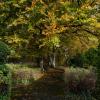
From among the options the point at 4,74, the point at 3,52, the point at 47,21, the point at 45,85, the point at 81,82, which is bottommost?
the point at 45,85

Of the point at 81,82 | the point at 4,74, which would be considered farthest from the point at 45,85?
the point at 4,74

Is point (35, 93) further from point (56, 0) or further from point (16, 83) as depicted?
point (56, 0)

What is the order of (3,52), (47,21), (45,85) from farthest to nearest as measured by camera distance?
(45,85)
(47,21)
(3,52)

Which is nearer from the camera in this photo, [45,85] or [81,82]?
[81,82]

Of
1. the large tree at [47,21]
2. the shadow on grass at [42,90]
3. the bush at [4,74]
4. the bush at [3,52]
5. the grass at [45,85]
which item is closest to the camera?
the bush at [4,74]

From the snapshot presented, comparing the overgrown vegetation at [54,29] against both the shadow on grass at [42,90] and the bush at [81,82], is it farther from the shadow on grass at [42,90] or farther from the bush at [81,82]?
the shadow on grass at [42,90]

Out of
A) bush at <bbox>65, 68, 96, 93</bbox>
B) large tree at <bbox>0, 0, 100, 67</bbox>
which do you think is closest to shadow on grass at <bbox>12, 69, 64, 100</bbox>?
bush at <bbox>65, 68, 96, 93</bbox>

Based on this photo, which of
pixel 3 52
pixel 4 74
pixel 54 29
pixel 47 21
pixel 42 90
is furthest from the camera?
pixel 42 90

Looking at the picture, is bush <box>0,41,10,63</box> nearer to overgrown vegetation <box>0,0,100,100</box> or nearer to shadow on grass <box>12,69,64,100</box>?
overgrown vegetation <box>0,0,100,100</box>

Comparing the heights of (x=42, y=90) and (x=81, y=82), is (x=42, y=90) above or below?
below

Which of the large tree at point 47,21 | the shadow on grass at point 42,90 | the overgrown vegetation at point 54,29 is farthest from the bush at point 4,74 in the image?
the large tree at point 47,21

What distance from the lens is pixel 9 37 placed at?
55.3 ft

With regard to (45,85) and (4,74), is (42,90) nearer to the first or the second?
(45,85)

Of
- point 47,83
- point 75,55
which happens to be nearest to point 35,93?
point 47,83
